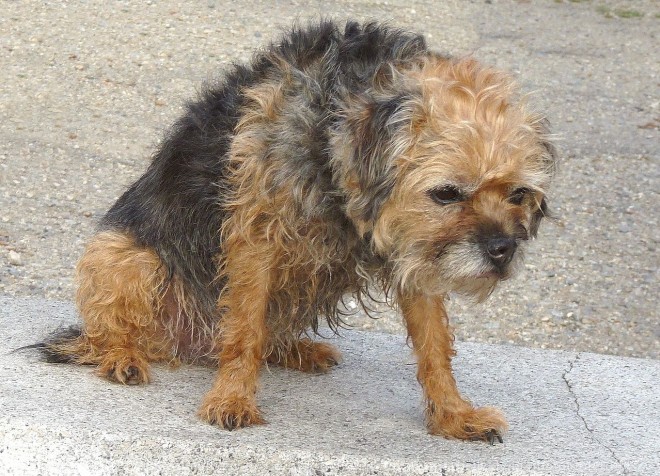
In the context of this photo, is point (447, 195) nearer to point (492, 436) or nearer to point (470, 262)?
point (470, 262)

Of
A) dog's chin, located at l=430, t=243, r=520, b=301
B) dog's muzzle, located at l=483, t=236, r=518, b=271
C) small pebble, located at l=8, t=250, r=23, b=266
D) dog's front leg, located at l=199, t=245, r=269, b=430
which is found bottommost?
small pebble, located at l=8, t=250, r=23, b=266

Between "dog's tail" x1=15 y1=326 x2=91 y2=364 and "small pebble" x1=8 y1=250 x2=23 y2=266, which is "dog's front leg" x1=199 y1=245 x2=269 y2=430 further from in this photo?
"small pebble" x1=8 y1=250 x2=23 y2=266

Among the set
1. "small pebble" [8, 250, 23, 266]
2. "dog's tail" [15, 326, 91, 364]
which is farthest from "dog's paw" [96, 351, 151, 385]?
"small pebble" [8, 250, 23, 266]

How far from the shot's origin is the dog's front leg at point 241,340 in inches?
148

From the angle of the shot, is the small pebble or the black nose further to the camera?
the small pebble

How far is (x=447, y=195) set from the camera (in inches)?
129

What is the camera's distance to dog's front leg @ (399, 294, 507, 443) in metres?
3.83

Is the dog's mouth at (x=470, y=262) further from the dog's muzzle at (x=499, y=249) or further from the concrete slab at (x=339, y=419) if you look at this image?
the concrete slab at (x=339, y=419)

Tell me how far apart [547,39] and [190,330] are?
821 centimetres

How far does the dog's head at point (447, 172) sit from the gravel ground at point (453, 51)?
214cm

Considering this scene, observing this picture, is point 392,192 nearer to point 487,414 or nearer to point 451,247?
point 451,247

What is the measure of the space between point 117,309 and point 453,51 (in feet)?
22.4

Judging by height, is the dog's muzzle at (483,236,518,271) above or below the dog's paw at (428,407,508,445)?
above

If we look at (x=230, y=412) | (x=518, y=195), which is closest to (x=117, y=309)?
(x=230, y=412)
